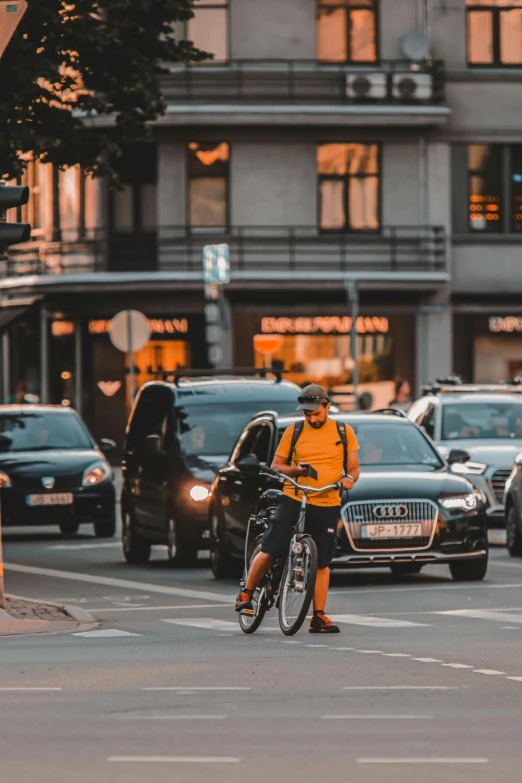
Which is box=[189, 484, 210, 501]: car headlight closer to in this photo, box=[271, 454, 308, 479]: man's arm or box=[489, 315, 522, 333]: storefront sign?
box=[271, 454, 308, 479]: man's arm

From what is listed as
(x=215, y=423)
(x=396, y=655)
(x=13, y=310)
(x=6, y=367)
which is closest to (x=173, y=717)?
(x=396, y=655)

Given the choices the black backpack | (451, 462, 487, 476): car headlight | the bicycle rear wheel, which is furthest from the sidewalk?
(451, 462, 487, 476): car headlight

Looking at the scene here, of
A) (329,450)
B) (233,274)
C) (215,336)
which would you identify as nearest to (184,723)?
(329,450)

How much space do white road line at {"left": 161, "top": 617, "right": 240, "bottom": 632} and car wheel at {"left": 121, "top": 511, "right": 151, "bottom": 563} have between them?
22.7ft

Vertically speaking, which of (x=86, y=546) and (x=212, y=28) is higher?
(x=212, y=28)

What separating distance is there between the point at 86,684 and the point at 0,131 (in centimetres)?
1005

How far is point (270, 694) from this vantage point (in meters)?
10.2

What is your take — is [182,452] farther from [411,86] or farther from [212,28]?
[212,28]

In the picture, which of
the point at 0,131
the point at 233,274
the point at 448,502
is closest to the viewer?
the point at 448,502

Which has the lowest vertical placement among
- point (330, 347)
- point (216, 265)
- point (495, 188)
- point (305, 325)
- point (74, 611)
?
point (74, 611)

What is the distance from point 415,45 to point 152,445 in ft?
73.8

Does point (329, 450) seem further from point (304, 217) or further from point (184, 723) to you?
point (304, 217)

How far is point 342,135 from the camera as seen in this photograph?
4269cm

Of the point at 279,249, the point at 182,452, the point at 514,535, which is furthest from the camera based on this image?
the point at 279,249
